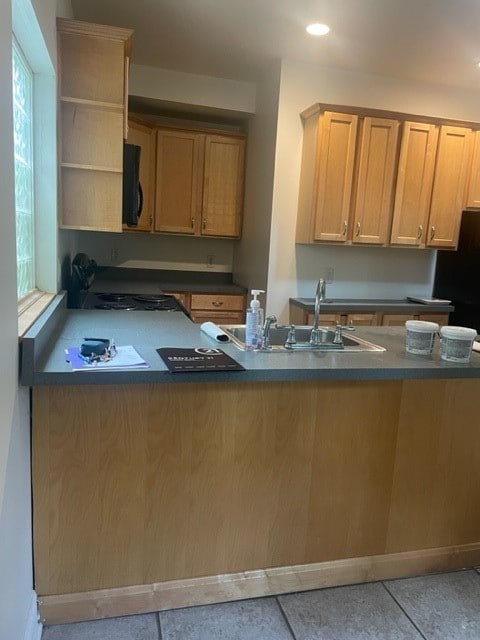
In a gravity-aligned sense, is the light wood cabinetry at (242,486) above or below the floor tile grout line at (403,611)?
above

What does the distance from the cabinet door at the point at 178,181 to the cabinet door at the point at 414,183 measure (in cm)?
178

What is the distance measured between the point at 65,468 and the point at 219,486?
0.54m

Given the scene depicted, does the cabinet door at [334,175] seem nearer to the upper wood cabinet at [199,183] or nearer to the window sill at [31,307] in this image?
the upper wood cabinet at [199,183]

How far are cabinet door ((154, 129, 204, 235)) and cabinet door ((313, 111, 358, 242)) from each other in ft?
4.23

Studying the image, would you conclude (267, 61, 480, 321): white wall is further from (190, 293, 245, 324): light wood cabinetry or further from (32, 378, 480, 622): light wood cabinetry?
(32, 378, 480, 622): light wood cabinetry

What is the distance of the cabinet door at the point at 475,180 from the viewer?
156 inches

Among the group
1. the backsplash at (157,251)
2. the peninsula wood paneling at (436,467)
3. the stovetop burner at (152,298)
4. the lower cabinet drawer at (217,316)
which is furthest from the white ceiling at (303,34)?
the peninsula wood paneling at (436,467)

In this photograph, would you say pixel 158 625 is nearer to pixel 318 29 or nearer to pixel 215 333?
pixel 215 333

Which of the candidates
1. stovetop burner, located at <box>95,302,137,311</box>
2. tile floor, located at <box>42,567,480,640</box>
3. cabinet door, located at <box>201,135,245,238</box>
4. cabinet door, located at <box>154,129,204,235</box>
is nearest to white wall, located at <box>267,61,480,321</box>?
cabinet door, located at <box>201,135,245,238</box>

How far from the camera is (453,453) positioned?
200 cm

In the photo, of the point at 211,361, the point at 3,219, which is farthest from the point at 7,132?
the point at 211,361

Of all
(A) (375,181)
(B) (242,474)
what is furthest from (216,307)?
(B) (242,474)

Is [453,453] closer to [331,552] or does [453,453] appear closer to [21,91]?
[331,552]

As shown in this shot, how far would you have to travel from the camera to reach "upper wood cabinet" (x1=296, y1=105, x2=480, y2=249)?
12.1ft
